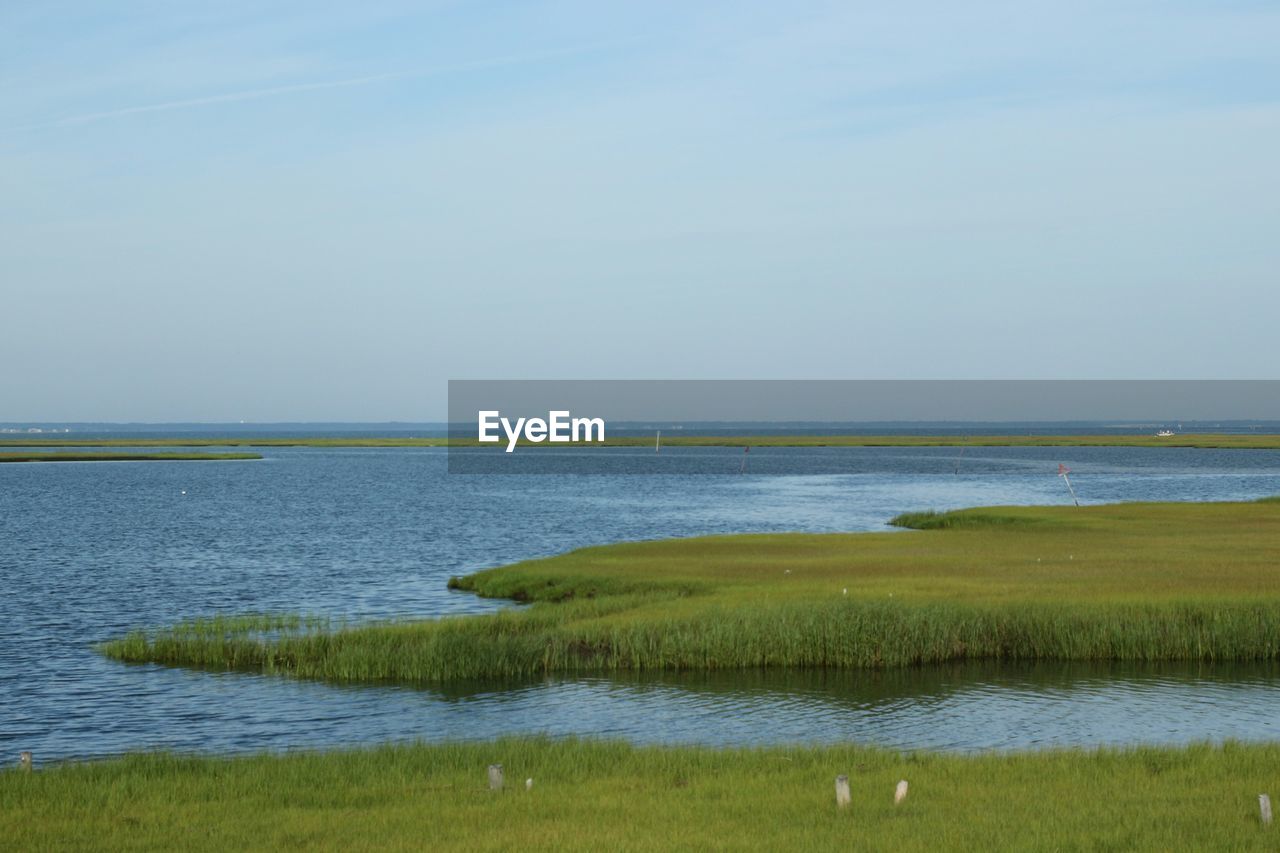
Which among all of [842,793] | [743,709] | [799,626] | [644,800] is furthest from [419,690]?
[842,793]

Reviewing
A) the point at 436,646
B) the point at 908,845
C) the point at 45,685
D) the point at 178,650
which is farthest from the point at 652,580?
the point at 908,845

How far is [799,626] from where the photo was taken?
3609 centimetres

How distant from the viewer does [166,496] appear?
117m

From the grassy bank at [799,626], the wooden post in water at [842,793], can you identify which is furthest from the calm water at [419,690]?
the wooden post in water at [842,793]

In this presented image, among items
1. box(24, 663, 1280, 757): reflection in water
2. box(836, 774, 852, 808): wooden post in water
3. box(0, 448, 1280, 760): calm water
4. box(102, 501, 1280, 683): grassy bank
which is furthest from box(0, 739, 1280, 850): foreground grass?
box(102, 501, 1280, 683): grassy bank

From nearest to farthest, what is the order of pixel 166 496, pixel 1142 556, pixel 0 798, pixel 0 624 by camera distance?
pixel 0 798, pixel 0 624, pixel 1142 556, pixel 166 496

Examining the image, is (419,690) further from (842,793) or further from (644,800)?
(842,793)

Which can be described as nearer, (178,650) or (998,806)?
(998,806)

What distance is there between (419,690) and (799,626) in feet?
35.4

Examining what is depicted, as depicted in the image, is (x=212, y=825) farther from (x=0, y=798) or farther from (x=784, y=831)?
(x=784, y=831)

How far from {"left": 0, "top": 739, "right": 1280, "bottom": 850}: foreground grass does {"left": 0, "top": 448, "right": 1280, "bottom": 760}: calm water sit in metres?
4.30

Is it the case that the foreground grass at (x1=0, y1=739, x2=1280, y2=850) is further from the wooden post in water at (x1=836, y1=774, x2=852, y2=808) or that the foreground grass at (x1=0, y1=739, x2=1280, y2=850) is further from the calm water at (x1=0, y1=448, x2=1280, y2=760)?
the calm water at (x1=0, y1=448, x2=1280, y2=760)

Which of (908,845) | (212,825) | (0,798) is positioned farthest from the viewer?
(0,798)

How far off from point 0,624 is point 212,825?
30.2 metres
